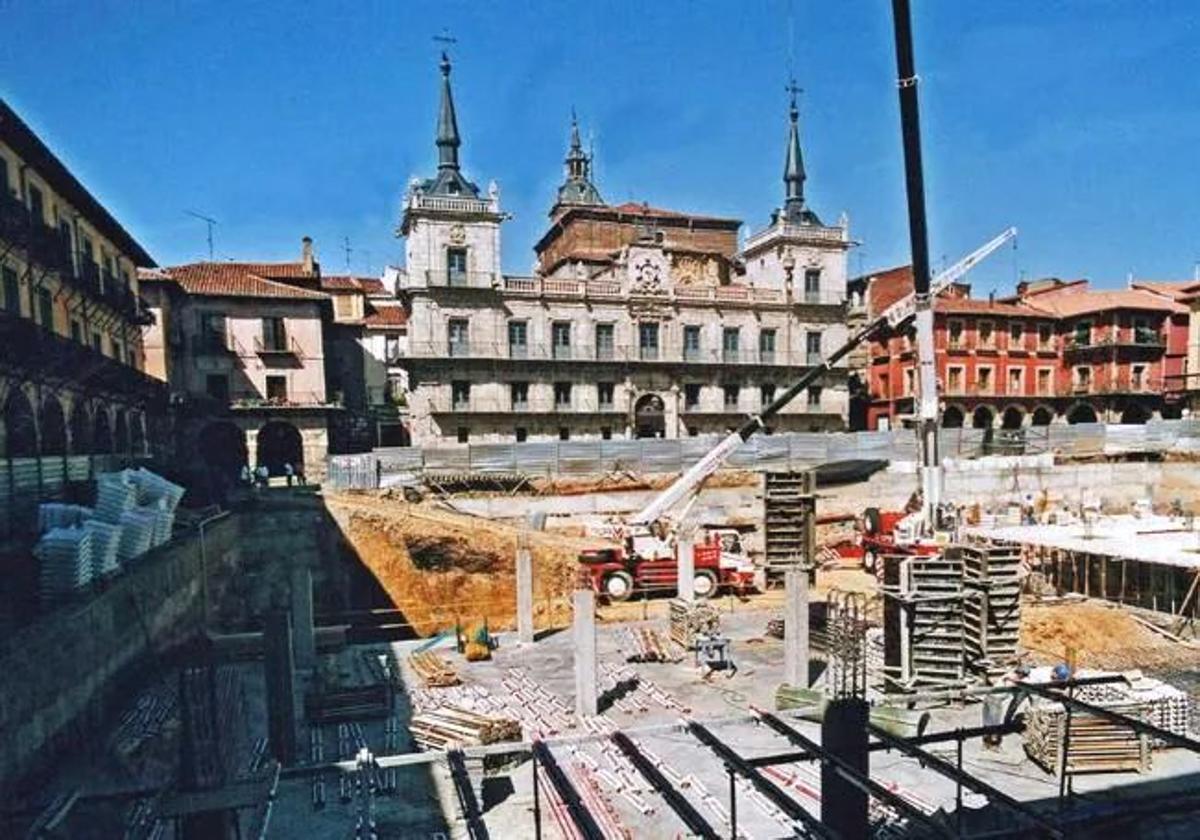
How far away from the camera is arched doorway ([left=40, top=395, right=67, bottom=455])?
22.7 metres

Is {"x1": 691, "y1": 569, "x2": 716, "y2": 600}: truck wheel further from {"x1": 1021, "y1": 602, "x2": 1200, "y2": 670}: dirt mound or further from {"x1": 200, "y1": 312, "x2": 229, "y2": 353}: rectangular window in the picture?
{"x1": 200, "y1": 312, "x2": 229, "y2": 353}: rectangular window

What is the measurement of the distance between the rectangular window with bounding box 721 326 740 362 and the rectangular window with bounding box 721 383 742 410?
1.63 meters

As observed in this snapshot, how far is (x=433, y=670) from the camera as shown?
17.3 m

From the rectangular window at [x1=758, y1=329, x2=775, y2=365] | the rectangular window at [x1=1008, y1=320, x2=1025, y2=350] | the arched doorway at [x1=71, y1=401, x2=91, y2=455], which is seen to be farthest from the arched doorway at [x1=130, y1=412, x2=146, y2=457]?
the rectangular window at [x1=1008, y1=320, x2=1025, y2=350]

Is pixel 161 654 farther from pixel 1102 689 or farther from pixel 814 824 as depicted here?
pixel 1102 689

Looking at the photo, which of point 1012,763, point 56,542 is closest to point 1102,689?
point 1012,763

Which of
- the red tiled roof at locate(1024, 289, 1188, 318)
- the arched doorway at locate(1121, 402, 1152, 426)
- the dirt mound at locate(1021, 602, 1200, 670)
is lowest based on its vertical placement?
the dirt mound at locate(1021, 602, 1200, 670)

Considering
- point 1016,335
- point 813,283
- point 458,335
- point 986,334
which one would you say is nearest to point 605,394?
point 458,335

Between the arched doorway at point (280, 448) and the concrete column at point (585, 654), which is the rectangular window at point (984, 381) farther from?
the concrete column at point (585, 654)

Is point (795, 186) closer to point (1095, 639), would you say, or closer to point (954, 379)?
point (954, 379)

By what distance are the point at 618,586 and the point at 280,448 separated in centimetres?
2620

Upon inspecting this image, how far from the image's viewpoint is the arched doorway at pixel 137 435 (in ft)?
103

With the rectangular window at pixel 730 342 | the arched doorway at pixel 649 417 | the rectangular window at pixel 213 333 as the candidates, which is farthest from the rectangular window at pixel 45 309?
the rectangular window at pixel 730 342

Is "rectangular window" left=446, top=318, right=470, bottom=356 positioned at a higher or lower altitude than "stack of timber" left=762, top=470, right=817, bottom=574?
higher
